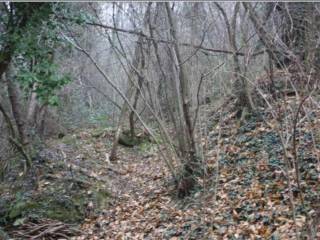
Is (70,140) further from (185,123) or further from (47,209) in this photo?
(185,123)

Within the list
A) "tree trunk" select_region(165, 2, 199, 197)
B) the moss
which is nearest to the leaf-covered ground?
"tree trunk" select_region(165, 2, 199, 197)

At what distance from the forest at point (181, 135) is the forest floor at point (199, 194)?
0.02 m

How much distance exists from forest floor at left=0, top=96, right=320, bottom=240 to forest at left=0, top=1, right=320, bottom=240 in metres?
0.02

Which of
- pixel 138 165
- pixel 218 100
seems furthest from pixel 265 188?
pixel 138 165

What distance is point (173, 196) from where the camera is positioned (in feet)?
20.6

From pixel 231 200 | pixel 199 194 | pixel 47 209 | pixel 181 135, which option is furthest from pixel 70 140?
pixel 231 200

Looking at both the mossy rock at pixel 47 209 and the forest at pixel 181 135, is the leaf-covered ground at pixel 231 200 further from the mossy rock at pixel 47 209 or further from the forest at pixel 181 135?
the mossy rock at pixel 47 209

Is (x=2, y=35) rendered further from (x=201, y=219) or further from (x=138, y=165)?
(x=138, y=165)

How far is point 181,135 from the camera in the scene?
625 cm

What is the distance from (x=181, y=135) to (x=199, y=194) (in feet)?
3.09

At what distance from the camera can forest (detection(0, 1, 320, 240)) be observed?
4.64 metres

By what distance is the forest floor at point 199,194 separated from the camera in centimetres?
451

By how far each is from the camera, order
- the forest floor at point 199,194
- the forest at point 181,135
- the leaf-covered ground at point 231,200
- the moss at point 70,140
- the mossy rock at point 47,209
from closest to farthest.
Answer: the leaf-covered ground at point 231,200 → the forest floor at point 199,194 → the forest at point 181,135 → the mossy rock at point 47,209 → the moss at point 70,140

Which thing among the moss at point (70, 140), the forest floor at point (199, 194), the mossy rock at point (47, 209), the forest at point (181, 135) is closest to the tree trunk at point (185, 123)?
the forest at point (181, 135)
